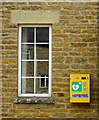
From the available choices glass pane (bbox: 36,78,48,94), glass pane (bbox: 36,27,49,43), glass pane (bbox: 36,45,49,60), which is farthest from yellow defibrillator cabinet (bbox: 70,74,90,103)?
glass pane (bbox: 36,27,49,43)

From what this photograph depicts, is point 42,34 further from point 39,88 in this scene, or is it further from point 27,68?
point 39,88

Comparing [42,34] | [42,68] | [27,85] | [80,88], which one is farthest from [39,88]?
[42,34]

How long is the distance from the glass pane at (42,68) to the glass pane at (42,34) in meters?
0.56

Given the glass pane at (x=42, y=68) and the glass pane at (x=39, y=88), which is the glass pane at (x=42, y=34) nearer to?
the glass pane at (x=42, y=68)

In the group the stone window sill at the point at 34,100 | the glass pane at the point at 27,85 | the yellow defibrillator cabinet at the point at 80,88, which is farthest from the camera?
the glass pane at the point at 27,85

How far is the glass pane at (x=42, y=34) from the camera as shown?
8.69 metres

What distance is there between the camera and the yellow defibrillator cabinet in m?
8.33

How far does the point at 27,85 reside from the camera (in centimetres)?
869

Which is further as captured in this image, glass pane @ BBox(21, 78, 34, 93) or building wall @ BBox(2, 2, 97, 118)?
glass pane @ BBox(21, 78, 34, 93)

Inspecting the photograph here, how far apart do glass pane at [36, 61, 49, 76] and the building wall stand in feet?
0.72

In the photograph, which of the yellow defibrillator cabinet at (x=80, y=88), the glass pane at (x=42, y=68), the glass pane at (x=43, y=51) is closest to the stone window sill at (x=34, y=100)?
the yellow defibrillator cabinet at (x=80, y=88)

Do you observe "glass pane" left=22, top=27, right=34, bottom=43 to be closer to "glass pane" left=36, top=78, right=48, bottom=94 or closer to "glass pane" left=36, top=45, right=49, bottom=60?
"glass pane" left=36, top=45, right=49, bottom=60

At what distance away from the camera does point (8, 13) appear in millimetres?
8625

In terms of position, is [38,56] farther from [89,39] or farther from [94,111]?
[94,111]
